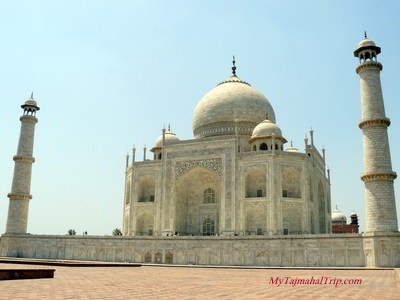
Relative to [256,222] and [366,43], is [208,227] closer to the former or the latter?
[256,222]

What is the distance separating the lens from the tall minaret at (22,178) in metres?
27.3

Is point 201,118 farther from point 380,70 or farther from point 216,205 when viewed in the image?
point 380,70

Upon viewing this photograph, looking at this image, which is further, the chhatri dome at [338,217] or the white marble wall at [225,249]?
the chhatri dome at [338,217]

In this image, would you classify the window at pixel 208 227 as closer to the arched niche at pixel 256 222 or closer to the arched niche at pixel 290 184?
the arched niche at pixel 256 222

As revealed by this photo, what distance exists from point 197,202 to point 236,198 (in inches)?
158

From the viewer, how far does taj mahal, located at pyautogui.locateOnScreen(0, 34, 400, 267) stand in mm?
19438

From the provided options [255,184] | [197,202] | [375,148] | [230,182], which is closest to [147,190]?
[197,202]

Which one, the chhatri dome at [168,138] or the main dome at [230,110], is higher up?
the main dome at [230,110]

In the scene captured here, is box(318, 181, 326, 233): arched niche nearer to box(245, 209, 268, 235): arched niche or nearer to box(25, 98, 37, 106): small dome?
box(245, 209, 268, 235): arched niche

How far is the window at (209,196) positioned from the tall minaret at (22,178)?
11455mm

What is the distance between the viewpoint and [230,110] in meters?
31.6

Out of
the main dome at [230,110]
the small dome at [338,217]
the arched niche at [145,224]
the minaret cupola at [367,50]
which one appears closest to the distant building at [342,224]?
the small dome at [338,217]

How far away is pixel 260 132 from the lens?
27922 millimetres

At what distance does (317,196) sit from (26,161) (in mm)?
19136
